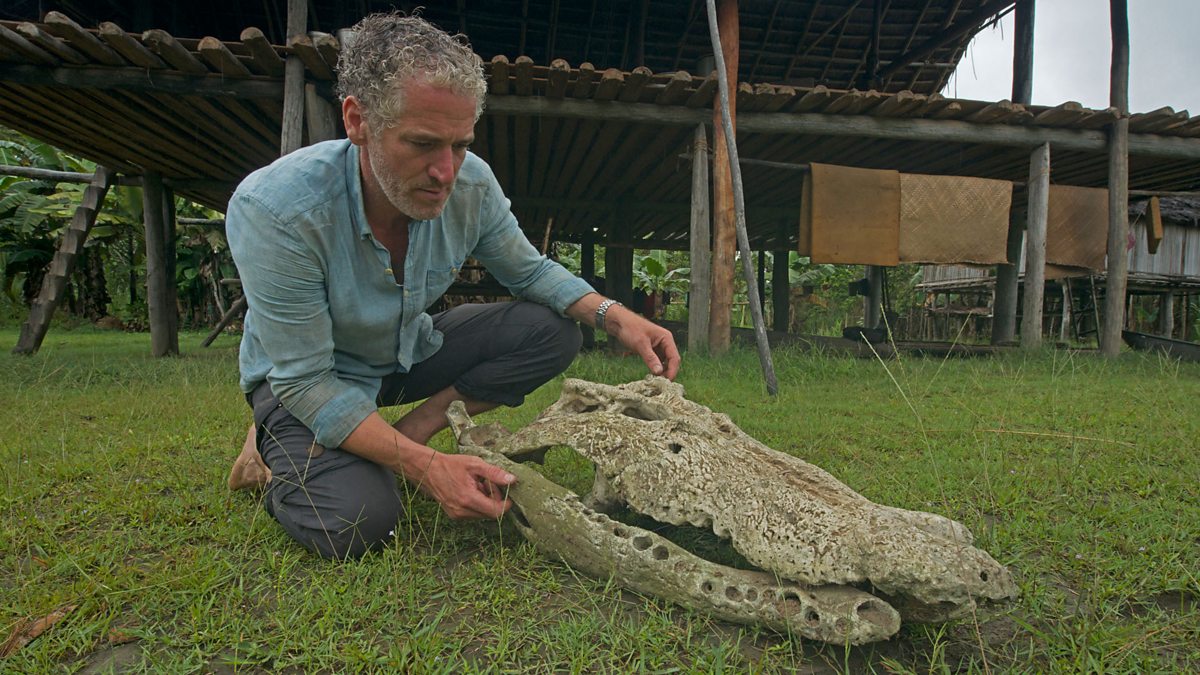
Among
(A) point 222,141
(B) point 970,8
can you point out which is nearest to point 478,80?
(A) point 222,141

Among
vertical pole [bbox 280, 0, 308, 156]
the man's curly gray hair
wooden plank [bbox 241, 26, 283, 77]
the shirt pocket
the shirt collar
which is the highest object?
wooden plank [bbox 241, 26, 283, 77]

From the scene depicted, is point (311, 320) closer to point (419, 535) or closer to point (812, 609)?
point (419, 535)

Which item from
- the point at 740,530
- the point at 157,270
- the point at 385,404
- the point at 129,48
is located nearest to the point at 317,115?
the point at 129,48

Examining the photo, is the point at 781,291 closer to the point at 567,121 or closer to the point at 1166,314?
the point at 567,121

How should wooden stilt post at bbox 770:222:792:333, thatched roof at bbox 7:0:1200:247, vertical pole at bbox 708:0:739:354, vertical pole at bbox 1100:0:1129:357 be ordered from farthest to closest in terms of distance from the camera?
wooden stilt post at bbox 770:222:792:333
vertical pole at bbox 1100:0:1129:357
vertical pole at bbox 708:0:739:354
thatched roof at bbox 7:0:1200:247

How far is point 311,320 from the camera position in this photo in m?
1.93

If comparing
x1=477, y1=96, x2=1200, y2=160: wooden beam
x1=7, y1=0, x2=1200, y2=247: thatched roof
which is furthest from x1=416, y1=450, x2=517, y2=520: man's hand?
x1=477, y1=96, x2=1200, y2=160: wooden beam

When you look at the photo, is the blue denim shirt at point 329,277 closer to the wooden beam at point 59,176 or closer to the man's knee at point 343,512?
the man's knee at point 343,512

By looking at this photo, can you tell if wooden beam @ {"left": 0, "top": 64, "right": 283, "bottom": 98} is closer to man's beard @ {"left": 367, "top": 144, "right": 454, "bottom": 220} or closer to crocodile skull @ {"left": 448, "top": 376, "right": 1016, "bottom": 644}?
man's beard @ {"left": 367, "top": 144, "right": 454, "bottom": 220}

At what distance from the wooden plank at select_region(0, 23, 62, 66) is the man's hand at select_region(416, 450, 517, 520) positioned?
5.15 metres

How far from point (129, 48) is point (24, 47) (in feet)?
2.40

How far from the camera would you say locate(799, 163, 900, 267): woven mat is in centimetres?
680

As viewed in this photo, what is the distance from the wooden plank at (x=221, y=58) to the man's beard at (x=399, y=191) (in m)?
3.78

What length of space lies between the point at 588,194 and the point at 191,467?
24.2ft
